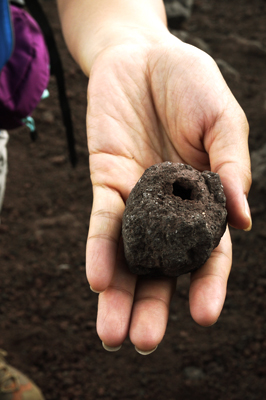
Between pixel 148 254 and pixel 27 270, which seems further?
pixel 27 270

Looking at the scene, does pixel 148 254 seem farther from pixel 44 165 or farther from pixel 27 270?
pixel 44 165

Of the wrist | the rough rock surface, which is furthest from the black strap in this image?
the rough rock surface

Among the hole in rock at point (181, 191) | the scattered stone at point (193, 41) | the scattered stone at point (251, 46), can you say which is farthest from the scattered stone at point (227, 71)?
the hole in rock at point (181, 191)

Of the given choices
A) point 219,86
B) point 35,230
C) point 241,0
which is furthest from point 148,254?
point 241,0

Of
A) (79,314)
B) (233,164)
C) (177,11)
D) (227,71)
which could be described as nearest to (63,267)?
(79,314)

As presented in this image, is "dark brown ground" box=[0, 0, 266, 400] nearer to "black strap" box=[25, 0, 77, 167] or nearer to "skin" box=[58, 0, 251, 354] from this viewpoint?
"black strap" box=[25, 0, 77, 167]

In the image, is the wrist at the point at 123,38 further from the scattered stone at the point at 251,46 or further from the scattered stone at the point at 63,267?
the scattered stone at the point at 251,46
